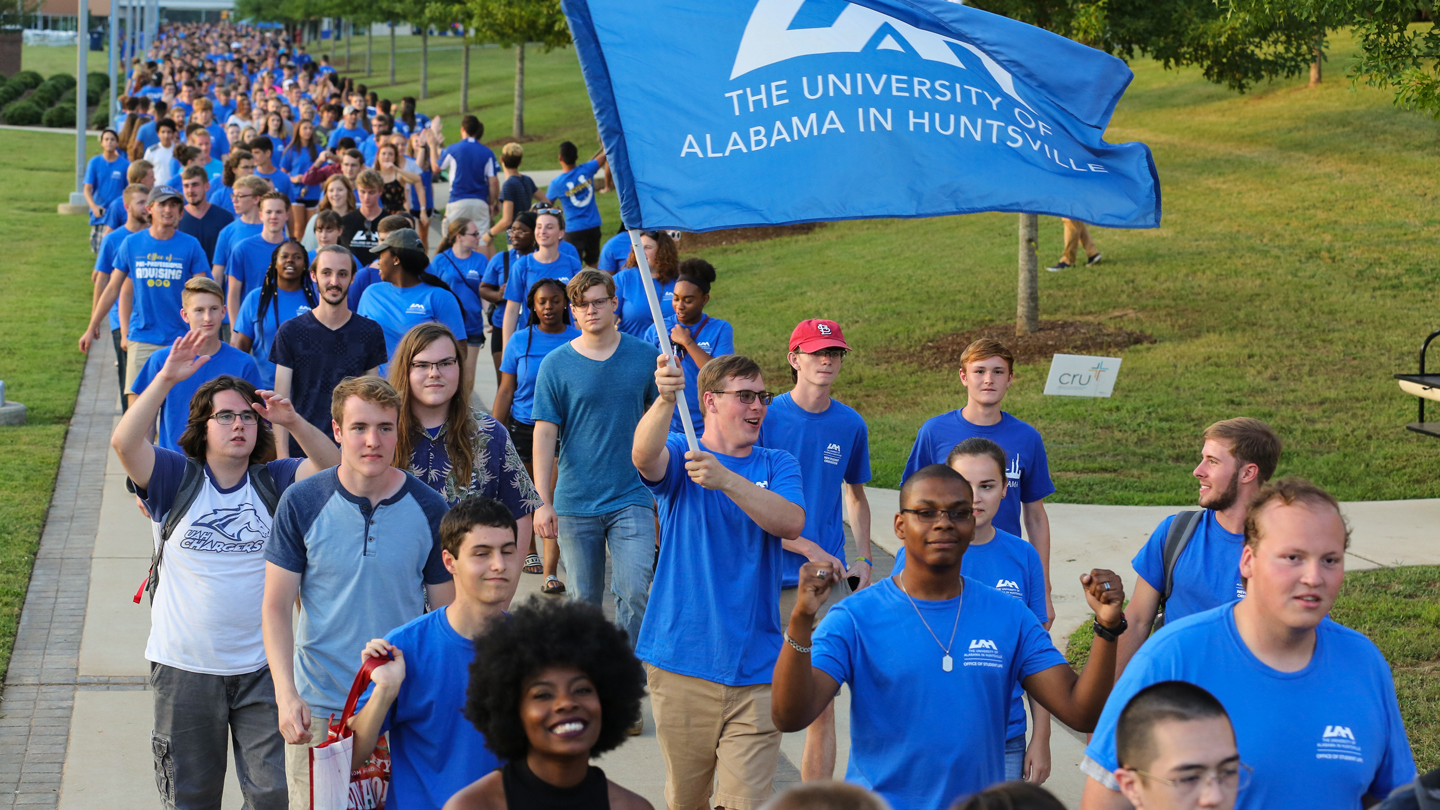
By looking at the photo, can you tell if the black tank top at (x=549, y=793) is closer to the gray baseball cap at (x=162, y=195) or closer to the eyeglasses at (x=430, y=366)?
the eyeglasses at (x=430, y=366)

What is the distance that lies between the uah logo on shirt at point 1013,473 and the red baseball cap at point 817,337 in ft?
3.02

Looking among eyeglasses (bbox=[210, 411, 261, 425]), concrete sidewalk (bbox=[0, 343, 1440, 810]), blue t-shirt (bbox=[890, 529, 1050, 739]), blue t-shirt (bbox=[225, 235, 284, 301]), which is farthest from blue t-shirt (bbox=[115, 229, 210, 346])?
blue t-shirt (bbox=[890, 529, 1050, 739])

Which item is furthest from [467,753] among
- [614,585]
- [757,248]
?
[757,248]

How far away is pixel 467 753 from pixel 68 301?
18.7 m

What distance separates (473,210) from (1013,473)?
1280 cm

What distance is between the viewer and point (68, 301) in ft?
68.1

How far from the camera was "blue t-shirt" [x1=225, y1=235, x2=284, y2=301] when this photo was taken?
34.8 feet

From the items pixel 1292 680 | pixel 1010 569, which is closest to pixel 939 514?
pixel 1292 680

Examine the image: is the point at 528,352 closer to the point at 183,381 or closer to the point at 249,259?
the point at 183,381

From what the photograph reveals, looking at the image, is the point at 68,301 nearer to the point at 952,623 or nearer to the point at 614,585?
the point at 614,585

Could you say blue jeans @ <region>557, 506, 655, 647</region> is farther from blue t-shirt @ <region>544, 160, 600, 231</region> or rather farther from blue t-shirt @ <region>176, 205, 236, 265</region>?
blue t-shirt @ <region>544, 160, 600, 231</region>

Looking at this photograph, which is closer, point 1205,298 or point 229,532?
point 229,532

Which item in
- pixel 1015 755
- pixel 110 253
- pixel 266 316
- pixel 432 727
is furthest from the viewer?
pixel 110 253

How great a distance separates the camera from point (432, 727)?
13.8ft
